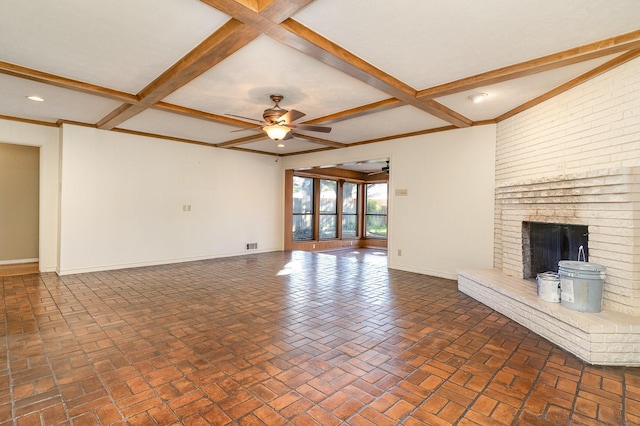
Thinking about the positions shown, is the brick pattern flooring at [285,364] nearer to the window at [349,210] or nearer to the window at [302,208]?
the window at [302,208]

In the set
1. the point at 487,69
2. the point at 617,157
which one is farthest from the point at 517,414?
the point at 487,69

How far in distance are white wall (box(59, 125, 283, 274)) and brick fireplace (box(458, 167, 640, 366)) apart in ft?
18.3

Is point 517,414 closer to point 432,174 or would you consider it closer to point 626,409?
point 626,409

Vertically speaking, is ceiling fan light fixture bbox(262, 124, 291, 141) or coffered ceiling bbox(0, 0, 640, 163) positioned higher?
coffered ceiling bbox(0, 0, 640, 163)

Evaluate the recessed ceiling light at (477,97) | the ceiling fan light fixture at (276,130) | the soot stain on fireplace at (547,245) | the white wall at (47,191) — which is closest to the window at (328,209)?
the ceiling fan light fixture at (276,130)

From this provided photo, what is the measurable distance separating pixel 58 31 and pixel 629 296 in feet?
16.9

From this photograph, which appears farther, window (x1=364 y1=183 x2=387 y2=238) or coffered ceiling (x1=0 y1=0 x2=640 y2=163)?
window (x1=364 y1=183 x2=387 y2=238)

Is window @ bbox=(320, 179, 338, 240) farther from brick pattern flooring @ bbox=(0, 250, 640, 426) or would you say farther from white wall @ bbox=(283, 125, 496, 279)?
brick pattern flooring @ bbox=(0, 250, 640, 426)

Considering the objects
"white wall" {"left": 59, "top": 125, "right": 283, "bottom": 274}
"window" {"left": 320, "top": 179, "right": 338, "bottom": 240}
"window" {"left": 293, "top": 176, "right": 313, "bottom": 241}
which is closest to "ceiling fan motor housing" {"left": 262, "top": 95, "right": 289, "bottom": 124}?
"white wall" {"left": 59, "top": 125, "right": 283, "bottom": 274}

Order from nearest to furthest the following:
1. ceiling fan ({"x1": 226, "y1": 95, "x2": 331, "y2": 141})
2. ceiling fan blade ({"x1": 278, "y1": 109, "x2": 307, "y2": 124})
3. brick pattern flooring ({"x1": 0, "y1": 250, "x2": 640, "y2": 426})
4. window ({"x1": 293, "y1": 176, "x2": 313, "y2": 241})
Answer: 1. brick pattern flooring ({"x1": 0, "y1": 250, "x2": 640, "y2": 426})
2. ceiling fan blade ({"x1": 278, "y1": 109, "x2": 307, "y2": 124})
3. ceiling fan ({"x1": 226, "y1": 95, "x2": 331, "y2": 141})
4. window ({"x1": 293, "y1": 176, "x2": 313, "y2": 241})

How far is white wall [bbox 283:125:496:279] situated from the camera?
507cm

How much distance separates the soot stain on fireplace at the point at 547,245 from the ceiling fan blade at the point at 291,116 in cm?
316

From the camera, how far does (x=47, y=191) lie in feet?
18.2

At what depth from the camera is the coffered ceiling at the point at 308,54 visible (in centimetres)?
222
